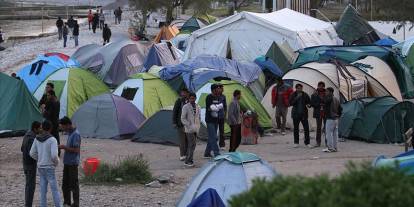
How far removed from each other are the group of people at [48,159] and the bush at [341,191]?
6048 millimetres

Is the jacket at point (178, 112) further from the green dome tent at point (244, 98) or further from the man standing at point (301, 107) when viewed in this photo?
the green dome tent at point (244, 98)

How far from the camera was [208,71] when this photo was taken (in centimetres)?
2134

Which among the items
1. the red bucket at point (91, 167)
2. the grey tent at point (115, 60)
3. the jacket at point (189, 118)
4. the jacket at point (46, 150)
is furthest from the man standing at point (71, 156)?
the grey tent at point (115, 60)

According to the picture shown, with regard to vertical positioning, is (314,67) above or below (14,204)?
above

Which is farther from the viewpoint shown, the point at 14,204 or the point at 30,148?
the point at 14,204

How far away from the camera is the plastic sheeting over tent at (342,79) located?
67.8ft

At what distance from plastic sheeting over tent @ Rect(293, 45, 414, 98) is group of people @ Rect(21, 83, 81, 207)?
1395 centimetres

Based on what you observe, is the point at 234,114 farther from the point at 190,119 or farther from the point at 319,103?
the point at 319,103

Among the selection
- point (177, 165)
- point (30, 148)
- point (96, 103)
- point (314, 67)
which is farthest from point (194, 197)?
point (314, 67)

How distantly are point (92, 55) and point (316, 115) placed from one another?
1346 cm

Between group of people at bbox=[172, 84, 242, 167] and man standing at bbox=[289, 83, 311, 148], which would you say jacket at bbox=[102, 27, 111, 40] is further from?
group of people at bbox=[172, 84, 242, 167]

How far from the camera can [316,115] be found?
1688cm

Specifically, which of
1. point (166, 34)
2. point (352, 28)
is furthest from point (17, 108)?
point (166, 34)

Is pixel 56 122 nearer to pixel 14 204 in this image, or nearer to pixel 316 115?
pixel 14 204
